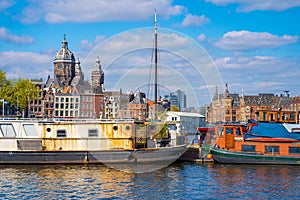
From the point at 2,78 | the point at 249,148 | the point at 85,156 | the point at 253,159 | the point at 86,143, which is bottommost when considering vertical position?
the point at 253,159

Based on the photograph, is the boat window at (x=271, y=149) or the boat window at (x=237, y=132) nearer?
the boat window at (x=271, y=149)

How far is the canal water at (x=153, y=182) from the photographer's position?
34656mm

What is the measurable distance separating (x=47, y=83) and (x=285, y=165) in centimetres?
15060

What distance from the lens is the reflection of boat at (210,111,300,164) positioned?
5169 cm

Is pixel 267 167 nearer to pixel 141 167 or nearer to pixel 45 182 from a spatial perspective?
pixel 141 167

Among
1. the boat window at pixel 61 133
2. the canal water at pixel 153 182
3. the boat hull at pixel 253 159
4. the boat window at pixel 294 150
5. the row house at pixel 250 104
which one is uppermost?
the row house at pixel 250 104

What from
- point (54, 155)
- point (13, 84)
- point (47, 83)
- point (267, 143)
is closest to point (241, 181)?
point (267, 143)

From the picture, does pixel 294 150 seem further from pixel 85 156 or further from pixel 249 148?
pixel 85 156

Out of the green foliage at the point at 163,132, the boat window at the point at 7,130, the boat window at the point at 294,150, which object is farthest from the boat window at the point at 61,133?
the boat window at the point at 294,150

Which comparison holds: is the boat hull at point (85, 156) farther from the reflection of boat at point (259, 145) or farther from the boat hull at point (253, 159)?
the reflection of boat at point (259, 145)

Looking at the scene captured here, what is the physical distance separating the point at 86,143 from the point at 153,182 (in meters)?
13.7

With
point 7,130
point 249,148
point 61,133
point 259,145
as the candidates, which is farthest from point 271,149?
point 7,130

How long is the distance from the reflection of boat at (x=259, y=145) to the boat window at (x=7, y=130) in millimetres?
22627

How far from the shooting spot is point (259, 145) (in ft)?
172
